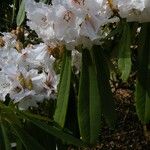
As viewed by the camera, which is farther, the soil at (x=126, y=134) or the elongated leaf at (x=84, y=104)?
the soil at (x=126, y=134)

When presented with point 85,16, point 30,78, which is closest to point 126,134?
point 30,78

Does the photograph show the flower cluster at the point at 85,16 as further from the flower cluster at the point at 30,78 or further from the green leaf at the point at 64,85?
the flower cluster at the point at 30,78

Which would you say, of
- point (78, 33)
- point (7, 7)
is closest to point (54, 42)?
point (78, 33)

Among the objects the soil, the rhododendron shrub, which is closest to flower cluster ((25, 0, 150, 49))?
the rhododendron shrub

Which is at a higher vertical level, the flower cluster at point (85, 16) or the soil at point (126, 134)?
the flower cluster at point (85, 16)

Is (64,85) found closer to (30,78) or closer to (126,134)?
→ (30,78)

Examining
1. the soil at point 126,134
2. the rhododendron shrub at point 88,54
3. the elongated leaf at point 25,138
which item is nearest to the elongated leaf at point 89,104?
the rhododendron shrub at point 88,54

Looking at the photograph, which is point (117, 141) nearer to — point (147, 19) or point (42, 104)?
point (42, 104)
